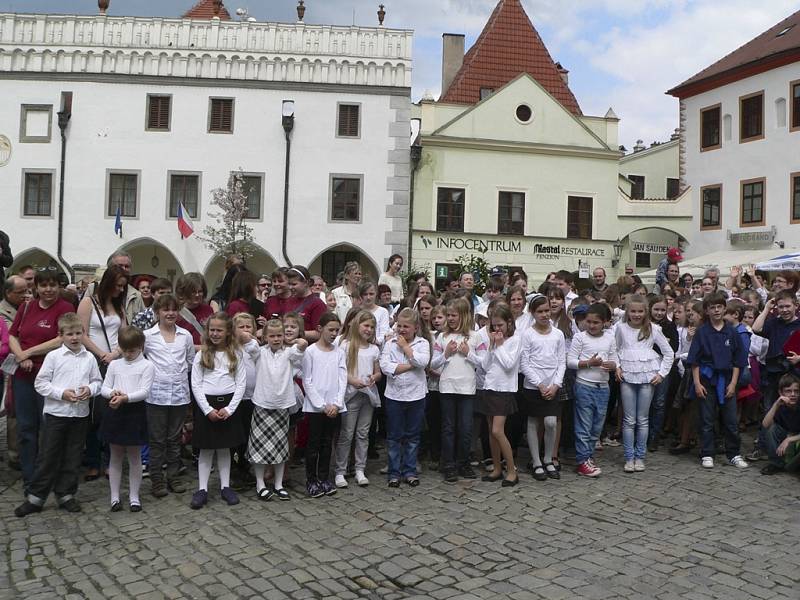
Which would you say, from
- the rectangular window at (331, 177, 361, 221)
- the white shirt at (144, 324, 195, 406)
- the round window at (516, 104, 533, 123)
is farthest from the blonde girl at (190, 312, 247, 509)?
the round window at (516, 104, 533, 123)

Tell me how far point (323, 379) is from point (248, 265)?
19.1m

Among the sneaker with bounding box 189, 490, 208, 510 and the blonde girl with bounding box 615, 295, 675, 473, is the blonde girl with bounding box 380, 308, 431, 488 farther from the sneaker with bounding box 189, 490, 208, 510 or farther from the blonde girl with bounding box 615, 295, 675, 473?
the blonde girl with bounding box 615, 295, 675, 473

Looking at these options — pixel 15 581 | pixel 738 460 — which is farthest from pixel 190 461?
pixel 738 460

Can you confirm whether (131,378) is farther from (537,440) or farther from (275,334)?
(537,440)

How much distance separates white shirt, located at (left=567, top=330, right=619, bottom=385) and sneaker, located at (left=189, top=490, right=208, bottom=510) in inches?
147

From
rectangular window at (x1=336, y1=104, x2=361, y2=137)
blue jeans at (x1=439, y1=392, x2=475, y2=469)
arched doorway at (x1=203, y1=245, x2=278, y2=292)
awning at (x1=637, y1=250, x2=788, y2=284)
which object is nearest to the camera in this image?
blue jeans at (x1=439, y1=392, x2=475, y2=469)

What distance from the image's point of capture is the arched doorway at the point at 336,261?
25.7 meters

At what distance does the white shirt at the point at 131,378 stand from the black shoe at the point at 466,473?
310 cm

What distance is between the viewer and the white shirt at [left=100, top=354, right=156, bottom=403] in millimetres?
6434

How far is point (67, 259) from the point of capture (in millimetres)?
23984

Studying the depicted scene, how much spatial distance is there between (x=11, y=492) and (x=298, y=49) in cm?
1999

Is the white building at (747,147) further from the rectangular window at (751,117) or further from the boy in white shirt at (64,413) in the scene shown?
the boy in white shirt at (64,413)

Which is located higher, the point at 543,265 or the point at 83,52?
the point at 83,52

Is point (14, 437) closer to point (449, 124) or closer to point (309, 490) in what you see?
point (309, 490)
